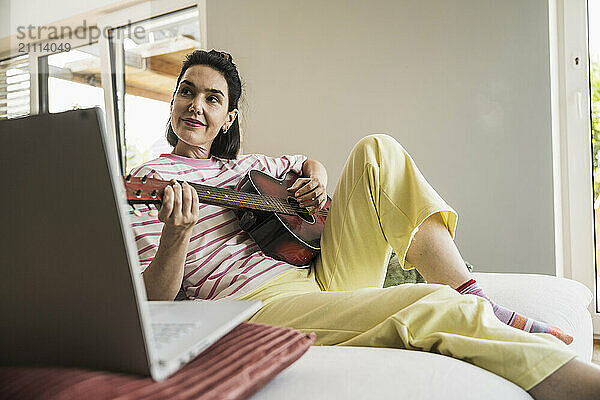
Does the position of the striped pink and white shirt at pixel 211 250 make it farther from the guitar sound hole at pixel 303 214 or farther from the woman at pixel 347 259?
the guitar sound hole at pixel 303 214

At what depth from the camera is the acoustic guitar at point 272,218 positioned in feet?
4.78

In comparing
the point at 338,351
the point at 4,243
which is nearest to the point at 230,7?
the point at 338,351

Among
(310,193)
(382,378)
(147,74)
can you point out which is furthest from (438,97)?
(382,378)

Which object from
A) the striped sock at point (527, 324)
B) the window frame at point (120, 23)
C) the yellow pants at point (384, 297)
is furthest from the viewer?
the window frame at point (120, 23)

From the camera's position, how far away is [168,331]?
54 centimetres

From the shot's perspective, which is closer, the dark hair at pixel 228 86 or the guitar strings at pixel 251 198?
the guitar strings at pixel 251 198

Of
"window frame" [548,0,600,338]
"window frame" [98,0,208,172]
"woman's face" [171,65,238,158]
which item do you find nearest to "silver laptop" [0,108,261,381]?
"woman's face" [171,65,238,158]

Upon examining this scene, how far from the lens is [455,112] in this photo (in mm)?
2676

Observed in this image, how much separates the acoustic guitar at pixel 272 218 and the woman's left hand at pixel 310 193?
2 centimetres

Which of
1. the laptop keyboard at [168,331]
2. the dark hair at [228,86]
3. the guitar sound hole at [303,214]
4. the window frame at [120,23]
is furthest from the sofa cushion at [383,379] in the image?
the window frame at [120,23]

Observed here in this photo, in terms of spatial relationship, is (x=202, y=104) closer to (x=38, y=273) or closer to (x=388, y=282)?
(x=388, y=282)

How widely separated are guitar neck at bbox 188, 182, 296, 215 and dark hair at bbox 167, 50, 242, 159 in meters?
0.42

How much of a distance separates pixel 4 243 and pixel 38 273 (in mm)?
38

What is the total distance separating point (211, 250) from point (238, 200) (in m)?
0.14
